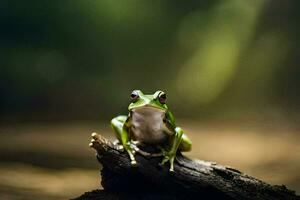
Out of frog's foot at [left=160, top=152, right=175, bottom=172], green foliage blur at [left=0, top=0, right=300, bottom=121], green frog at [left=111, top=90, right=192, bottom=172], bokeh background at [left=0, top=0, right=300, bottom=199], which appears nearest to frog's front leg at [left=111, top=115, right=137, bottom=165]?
green frog at [left=111, top=90, right=192, bottom=172]

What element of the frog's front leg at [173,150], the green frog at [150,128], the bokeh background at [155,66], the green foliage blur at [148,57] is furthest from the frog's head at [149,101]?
the green foliage blur at [148,57]

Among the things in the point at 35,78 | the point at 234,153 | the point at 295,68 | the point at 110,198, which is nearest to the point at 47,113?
the point at 35,78

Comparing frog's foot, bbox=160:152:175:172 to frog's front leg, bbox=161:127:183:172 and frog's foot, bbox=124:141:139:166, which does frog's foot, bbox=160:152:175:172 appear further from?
frog's foot, bbox=124:141:139:166

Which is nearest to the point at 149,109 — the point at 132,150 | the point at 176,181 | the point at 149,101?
the point at 149,101

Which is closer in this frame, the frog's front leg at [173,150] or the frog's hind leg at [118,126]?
the frog's front leg at [173,150]

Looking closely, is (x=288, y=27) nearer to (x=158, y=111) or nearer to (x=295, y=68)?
(x=295, y=68)

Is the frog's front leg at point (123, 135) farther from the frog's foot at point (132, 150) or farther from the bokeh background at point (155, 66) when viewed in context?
the bokeh background at point (155, 66)
